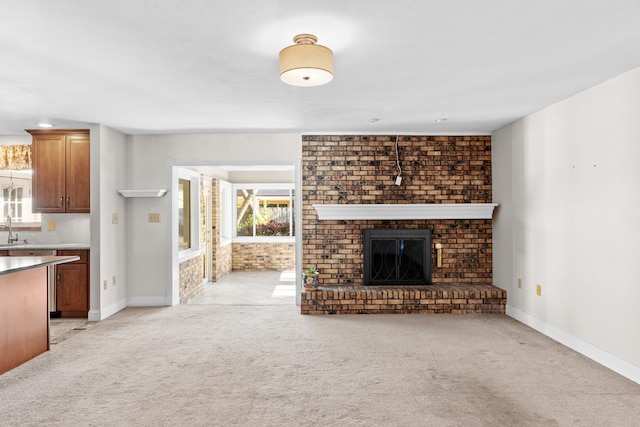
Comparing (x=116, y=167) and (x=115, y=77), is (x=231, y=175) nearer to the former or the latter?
(x=116, y=167)

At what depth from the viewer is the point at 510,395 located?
2.83 meters

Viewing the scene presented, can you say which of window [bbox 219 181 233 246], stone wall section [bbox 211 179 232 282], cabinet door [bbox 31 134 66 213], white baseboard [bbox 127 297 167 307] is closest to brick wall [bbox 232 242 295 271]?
window [bbox 219 181 233 246]

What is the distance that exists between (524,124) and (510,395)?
10.1 ft

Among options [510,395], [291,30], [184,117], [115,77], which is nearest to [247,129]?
[184,117]

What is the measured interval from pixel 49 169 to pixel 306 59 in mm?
4172

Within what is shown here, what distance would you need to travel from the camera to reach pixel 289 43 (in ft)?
8.52

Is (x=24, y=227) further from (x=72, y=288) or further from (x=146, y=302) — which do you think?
(x=146, y=302)

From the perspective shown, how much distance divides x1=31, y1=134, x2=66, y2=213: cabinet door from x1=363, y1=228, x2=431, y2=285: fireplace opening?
3.91 meters

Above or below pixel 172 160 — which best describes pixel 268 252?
below

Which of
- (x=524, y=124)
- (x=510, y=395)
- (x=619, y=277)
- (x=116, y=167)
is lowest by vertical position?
(x=510, y=395)

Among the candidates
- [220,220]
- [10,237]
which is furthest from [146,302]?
[220,220]

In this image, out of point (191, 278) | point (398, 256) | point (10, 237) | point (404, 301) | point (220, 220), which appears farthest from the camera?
point (220, 220)

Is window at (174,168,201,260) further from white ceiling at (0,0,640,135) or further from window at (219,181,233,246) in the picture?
window at (219,181,233,246)

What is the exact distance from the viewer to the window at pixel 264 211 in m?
9.41
